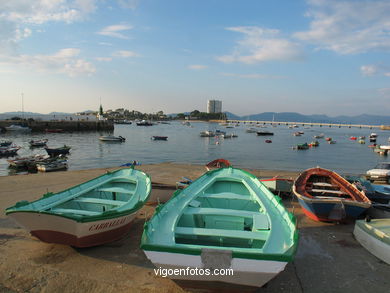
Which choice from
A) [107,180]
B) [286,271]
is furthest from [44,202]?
[286,271]

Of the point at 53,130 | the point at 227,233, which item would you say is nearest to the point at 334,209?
the point at 227,233

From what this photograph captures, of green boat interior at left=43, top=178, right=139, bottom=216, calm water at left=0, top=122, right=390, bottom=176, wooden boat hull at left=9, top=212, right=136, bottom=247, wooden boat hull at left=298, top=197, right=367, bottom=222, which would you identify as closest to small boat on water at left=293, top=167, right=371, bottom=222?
wooden boat hull at left=298, top=197, right=367, bottom=222

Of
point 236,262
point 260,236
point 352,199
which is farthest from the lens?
point 352,199

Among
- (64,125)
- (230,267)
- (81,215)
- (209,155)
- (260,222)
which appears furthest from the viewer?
Answer: (64,125)

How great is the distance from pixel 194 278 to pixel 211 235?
1146 millimetres

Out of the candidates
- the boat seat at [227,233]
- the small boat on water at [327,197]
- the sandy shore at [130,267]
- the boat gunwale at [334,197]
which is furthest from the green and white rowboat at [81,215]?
the small boat on water at [327,197]

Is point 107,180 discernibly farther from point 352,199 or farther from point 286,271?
point 352,199

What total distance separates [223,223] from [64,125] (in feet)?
336

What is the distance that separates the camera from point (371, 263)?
24.4 ft

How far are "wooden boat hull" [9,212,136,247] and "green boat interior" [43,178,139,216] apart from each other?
48 cm

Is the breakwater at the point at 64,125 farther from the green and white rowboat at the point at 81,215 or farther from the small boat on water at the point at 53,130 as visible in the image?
the green and white rowboat at the point at 81,215

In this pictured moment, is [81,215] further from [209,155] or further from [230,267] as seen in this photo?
[209,155]

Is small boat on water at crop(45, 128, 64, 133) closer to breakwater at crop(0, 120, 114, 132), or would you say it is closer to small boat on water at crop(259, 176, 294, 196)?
breakwater at crop(0, 120, 114, 132)

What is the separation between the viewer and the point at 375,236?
7824 millimetres
